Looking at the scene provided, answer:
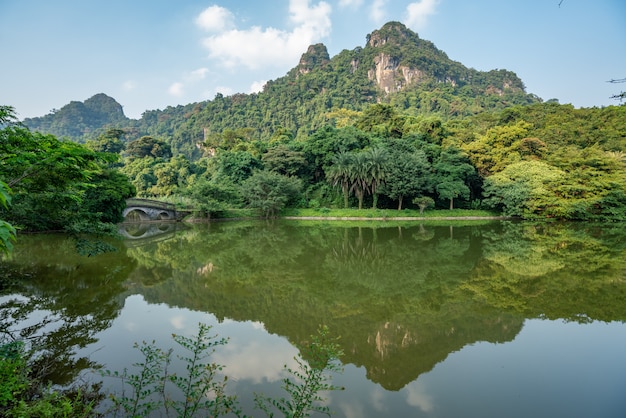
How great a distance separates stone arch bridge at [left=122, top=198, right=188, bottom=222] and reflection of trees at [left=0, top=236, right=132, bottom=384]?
15.6 metres

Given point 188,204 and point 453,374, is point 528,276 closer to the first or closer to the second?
point 453,374

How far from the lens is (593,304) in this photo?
7.79 metres

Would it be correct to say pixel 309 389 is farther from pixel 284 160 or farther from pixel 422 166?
pixel 284 160

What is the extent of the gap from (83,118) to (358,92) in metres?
105

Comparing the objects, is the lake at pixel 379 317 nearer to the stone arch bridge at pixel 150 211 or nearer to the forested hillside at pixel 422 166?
the forested hillside at pixel 422 166

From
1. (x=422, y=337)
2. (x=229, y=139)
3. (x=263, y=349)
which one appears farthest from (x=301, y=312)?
(x=229, y=139)

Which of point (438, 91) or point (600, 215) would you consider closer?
point (600, 215)

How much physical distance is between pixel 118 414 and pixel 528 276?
35.5ft

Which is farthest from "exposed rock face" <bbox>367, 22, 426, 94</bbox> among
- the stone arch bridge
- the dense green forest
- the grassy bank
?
the stone arch bridge

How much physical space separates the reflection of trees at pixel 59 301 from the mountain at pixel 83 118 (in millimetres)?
121479

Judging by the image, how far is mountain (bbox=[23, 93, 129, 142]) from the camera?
11602cm

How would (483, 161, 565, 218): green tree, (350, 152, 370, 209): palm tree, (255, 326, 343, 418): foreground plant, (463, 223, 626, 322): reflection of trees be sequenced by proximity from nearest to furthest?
Answer: (255, 326, 343, 418): foreground plant, (463, 223, 626, 322): reflection of trees, (483, 161, 565, 218): green tree, (350, 152, 370, 209): palm tree

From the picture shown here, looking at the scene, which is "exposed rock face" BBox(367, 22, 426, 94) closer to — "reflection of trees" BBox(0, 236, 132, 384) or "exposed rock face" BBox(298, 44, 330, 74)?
"exposed rock face" BBox(298, 44, 330, 74)

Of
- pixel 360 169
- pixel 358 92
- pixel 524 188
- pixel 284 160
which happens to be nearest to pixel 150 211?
pixel 284 160
